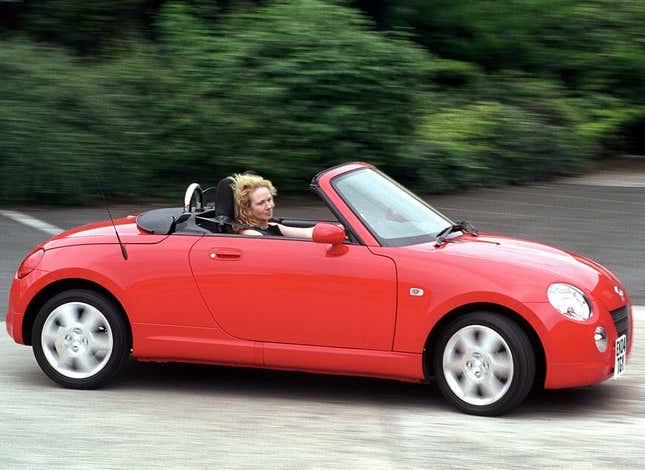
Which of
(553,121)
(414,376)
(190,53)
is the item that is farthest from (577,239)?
(414,376)

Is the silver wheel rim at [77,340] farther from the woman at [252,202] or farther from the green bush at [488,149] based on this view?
the green bush at [488,149]

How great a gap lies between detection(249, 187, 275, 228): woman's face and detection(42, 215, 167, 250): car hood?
1.99ft

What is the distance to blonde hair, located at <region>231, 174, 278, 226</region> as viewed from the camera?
24.3 ft

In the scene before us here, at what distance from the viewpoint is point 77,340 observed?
23.9 feet

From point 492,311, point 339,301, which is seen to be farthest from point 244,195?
point 492,311

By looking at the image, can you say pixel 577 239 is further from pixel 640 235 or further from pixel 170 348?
pixel 170 348

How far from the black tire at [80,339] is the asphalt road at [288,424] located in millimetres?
130

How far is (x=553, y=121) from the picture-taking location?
54.9ft

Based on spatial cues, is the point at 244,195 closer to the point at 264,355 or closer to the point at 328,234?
the point at 328,234

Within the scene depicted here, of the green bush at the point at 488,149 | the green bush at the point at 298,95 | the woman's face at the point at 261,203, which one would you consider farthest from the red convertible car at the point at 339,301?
the green bush at the point at 488,149

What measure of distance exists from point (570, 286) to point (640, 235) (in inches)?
263

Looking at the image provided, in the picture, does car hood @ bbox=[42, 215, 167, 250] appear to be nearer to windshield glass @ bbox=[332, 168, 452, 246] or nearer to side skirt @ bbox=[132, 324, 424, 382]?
side skirt @ bbox=[132, 324, 424, 382]

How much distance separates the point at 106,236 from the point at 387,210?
1811mm

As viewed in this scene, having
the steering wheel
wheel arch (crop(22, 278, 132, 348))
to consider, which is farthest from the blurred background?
wheel arch (crop(22, 278, 132, 348))
